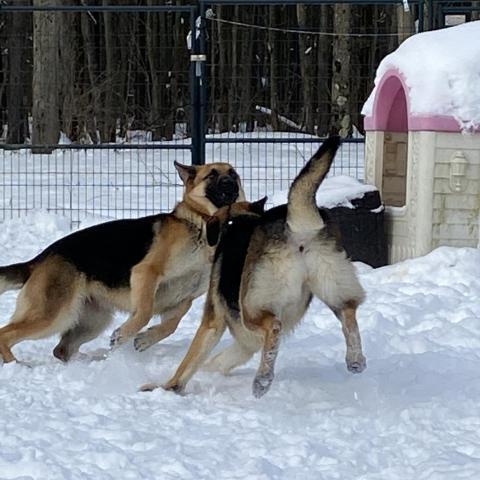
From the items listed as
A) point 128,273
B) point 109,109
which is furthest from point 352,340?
point 109,109

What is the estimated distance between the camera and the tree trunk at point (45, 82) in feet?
54.9

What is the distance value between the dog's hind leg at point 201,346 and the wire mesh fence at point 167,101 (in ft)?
19.3

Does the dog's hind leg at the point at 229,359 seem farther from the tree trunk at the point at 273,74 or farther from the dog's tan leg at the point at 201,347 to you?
the tree trunk at the point at 273,74

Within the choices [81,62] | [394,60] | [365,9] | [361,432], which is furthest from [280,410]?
[81,62]

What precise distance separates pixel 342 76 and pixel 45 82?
187 inches

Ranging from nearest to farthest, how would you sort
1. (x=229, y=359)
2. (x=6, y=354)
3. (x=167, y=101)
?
(x=229, y=359) < (x=6, y=354) < (x=167, y=101)

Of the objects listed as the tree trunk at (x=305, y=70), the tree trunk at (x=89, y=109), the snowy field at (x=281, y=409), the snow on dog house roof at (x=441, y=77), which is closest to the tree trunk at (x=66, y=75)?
the tree trunk at (x=89, y=109)

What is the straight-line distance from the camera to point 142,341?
19.7ft

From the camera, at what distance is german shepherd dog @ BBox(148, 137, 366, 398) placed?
4.65 meters

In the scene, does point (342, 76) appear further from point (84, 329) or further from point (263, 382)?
point (263, 382)

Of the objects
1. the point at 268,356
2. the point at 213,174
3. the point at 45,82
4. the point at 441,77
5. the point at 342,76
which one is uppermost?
the point at 441,77

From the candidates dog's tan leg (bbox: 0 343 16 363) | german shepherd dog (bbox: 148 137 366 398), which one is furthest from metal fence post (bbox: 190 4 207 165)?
german shepherd dog (bbox: 148 137 366 398)

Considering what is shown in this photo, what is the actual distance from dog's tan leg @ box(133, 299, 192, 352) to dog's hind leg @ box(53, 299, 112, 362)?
13.3 inches

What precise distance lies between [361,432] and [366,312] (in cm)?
250
